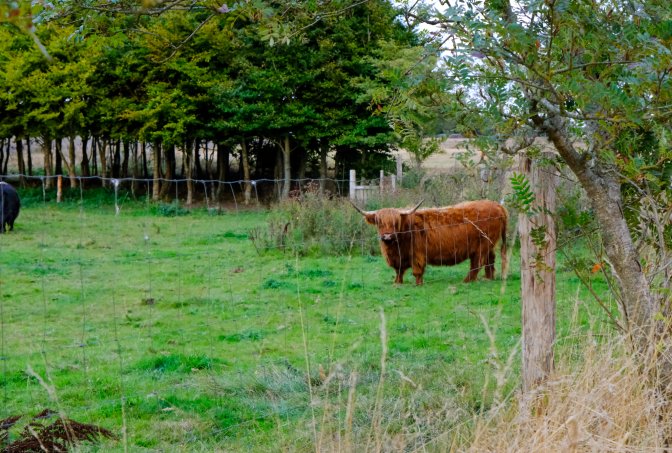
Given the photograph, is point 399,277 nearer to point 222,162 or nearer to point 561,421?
point 561,421

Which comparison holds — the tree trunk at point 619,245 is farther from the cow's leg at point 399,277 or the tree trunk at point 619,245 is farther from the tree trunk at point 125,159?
the tree trunk at point 125,159

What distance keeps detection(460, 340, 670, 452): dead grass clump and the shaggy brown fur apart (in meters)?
7.42

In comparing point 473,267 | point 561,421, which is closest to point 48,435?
point 561,421

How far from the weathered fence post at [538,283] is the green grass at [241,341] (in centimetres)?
31

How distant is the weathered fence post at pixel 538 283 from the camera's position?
4.49m

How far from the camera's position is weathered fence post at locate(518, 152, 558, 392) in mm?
4492

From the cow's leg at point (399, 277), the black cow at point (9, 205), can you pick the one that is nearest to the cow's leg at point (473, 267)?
the cow's leg at point (399, 277)

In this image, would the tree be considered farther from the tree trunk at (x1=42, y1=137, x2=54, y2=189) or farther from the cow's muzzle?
the tree trunk at (x1=42, y1=137, x2=54, y2=189)

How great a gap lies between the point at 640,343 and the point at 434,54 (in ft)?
6.35

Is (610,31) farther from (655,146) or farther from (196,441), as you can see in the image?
(196,441)

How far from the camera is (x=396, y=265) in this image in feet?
38.9

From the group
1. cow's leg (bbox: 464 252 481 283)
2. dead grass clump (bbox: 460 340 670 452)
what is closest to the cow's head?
cow's leg (bbox: 464 252 481 283)

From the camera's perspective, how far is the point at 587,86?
10.2 feet

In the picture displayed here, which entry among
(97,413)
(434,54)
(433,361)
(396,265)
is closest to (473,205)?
(396,265)
